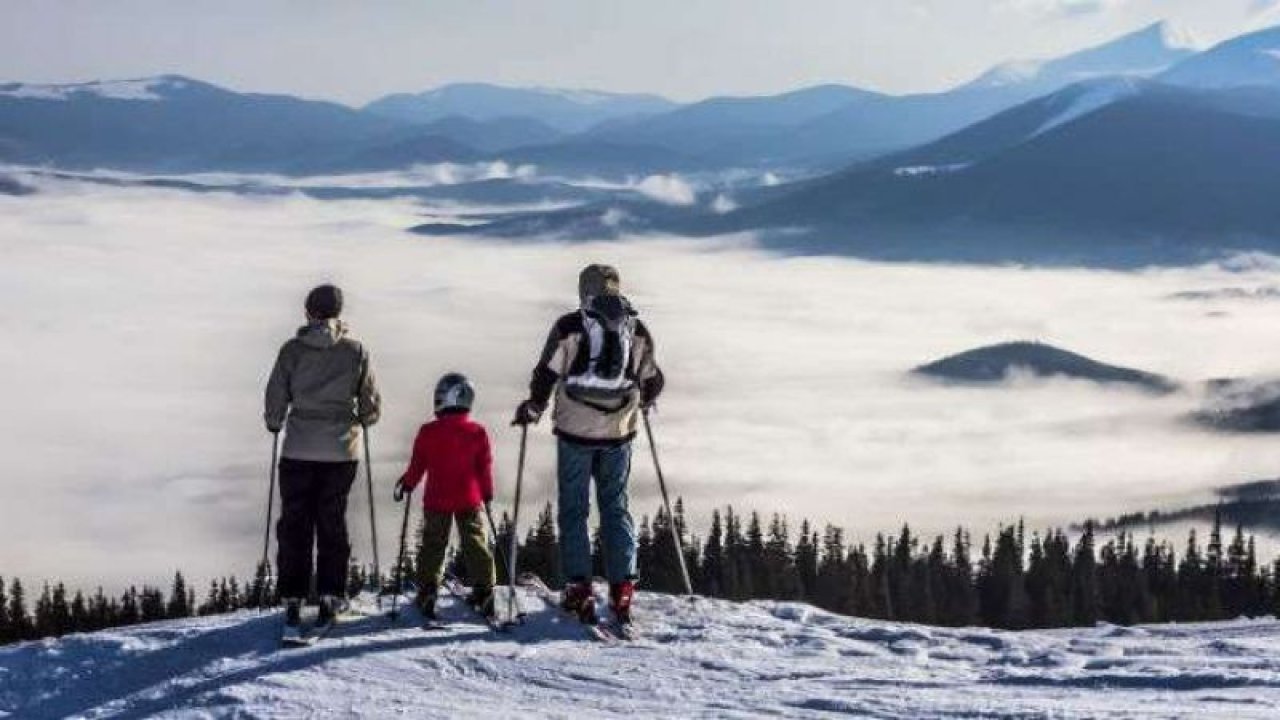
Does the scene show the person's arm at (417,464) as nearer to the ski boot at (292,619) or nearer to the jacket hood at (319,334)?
the jacket hood at (319,334)

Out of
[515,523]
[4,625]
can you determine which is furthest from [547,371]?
[4,625]

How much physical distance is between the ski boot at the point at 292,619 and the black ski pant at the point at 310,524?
7 centimetres

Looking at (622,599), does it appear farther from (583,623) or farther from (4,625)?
(4,625)

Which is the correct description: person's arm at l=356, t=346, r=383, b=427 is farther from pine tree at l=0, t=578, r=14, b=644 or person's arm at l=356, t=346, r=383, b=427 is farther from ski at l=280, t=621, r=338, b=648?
pine tree at l=0, t=578, r=14, b=644

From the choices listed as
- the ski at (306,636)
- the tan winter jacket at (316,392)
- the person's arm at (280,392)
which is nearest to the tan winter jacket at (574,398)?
the tan winter jacket at (316,392)

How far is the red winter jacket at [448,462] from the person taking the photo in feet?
46.3

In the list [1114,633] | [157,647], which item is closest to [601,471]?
[157,647]

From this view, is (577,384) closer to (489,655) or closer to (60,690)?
(489,655)

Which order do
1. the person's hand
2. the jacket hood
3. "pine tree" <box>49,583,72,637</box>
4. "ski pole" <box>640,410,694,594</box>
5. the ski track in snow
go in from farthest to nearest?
"pine tree" <box>49,583,72,637</box> → "ski pole" <box>640,410,694,594</box> → the person's hand → the jacket hood → the ski track in snow

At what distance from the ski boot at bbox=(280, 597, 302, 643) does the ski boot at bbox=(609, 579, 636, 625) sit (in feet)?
9.92

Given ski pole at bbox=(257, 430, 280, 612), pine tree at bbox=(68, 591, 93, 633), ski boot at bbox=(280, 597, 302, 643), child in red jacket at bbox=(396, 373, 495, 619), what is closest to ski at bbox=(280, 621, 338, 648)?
ski boot at bbox=(280, 597, 302, 643)

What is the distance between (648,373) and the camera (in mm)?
14625

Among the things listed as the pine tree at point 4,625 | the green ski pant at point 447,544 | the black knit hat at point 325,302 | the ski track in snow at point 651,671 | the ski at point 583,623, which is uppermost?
the black knit hat at point 325,302

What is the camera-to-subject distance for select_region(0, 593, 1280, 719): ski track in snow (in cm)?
1148
